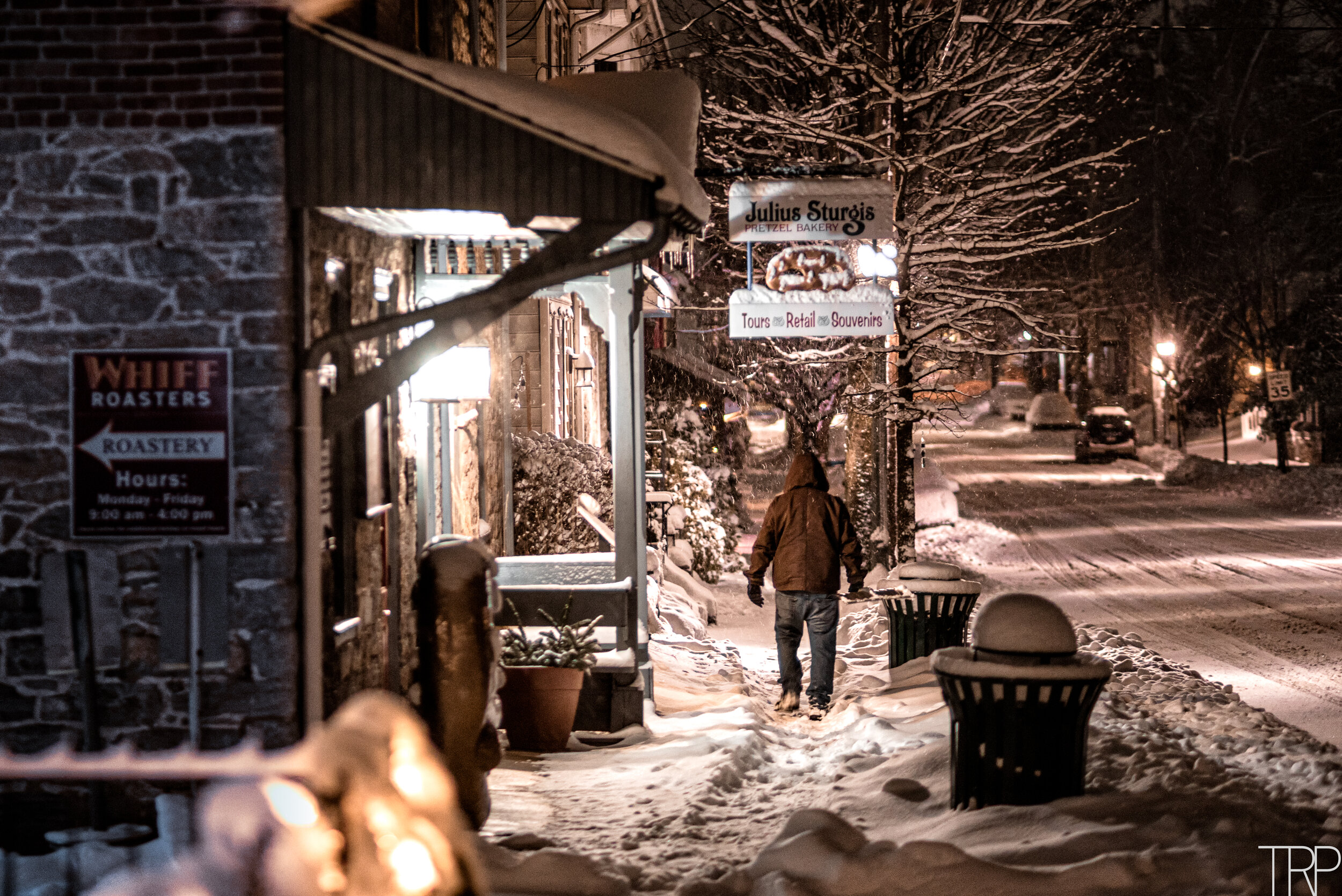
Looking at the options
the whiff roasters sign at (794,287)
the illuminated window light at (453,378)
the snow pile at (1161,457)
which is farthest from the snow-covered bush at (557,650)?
the snow pile at (1161,457)

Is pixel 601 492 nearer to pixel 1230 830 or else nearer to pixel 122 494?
pixel 122 494

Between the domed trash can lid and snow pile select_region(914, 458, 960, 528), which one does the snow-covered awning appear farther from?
snow pile select_region(914, 458, 960, 528)

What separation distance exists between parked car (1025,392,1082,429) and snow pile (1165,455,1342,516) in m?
20.9

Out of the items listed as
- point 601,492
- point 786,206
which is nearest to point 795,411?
point 601,492

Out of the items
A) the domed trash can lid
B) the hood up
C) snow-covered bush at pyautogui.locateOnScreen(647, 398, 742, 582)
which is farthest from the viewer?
snow-covered bush at pyautogui.locateOnScreen(647, 398, 742, 582)

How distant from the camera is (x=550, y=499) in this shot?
13.9 meters

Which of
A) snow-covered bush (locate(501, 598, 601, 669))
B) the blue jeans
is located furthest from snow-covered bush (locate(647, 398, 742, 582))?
snow-covered bush (locate(501, 598, 601, 669))

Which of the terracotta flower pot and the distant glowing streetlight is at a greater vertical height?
the distant glowing streetlight

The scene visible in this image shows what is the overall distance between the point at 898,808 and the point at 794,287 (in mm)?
6390

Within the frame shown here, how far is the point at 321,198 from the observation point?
5.94m

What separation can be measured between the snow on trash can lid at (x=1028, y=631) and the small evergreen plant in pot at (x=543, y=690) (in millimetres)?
3197

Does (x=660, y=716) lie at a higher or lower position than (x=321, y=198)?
lower

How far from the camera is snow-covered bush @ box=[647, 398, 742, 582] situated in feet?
62.5

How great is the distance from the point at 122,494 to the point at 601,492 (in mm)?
8589
